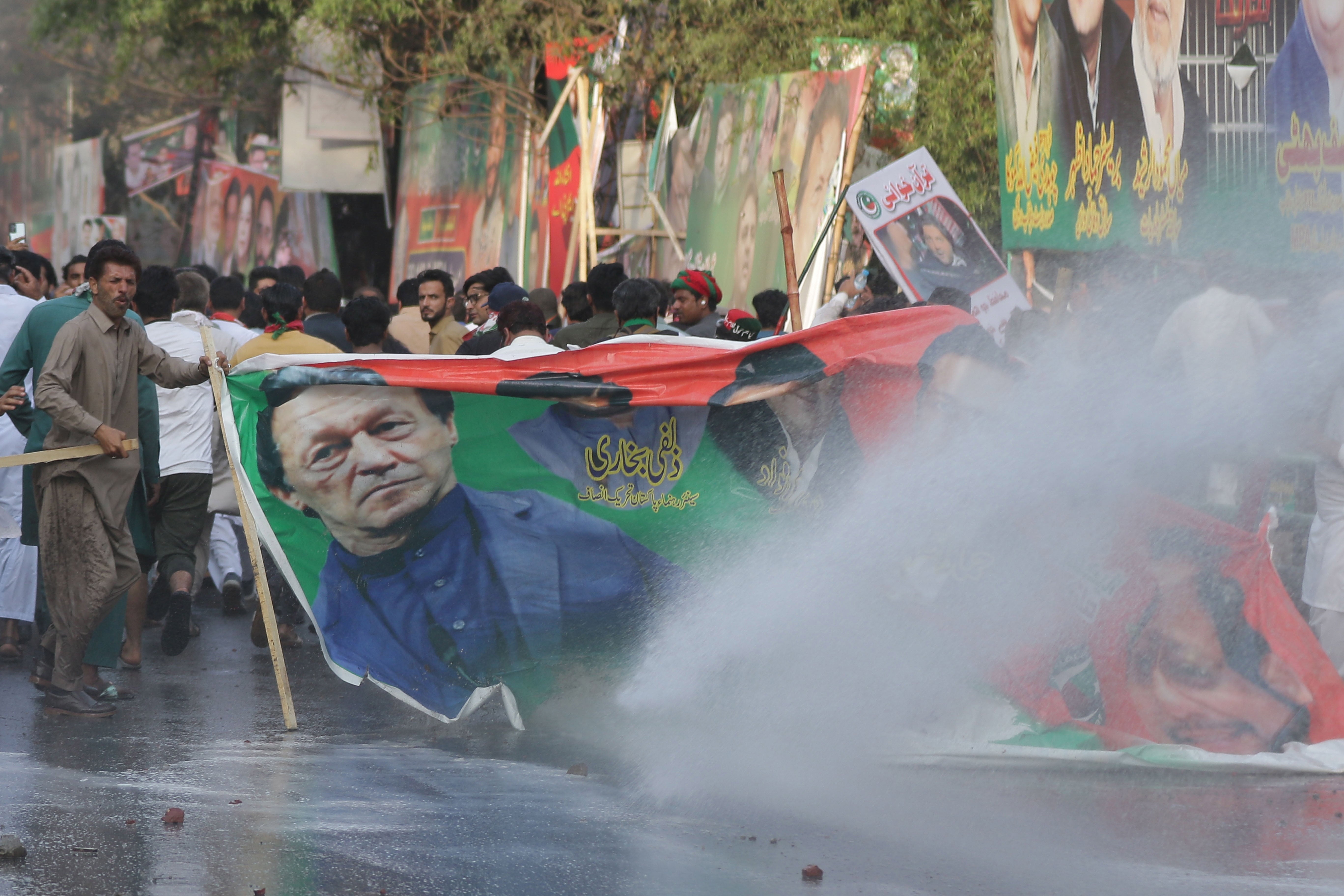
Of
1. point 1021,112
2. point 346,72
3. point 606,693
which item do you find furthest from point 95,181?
point 606,693

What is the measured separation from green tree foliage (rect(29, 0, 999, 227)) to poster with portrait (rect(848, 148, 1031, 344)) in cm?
242

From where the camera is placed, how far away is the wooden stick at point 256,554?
6.27 meters

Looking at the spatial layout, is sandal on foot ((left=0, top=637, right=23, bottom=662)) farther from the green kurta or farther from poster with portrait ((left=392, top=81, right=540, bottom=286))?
poster with portrait ((left=392, top=81, right=540, bottom=286))

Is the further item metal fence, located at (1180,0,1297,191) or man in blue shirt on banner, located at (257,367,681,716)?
metal fence, located at (1180,0,1297,191)

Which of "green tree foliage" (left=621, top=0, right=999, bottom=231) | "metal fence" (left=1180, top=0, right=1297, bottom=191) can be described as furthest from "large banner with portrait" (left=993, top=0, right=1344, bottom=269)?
"green tree foliage" (left=621, top=0, right=999, bottom=231)

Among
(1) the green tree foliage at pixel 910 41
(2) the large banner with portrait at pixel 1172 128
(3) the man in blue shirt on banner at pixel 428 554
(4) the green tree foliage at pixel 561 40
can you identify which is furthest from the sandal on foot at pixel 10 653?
(4) the green tree foliage at pixel 561 40

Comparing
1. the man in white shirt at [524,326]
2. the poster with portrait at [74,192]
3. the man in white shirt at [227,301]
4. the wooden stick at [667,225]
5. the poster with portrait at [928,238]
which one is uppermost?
the poster with portrait at [74,192]

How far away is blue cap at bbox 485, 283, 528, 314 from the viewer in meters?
9.27

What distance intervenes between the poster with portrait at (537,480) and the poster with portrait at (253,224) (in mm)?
19325

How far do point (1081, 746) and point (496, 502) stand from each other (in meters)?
2.38

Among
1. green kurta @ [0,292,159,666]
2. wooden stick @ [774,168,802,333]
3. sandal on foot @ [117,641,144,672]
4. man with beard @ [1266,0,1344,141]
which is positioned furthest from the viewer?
sandal on foot @ [117,641,144,672]

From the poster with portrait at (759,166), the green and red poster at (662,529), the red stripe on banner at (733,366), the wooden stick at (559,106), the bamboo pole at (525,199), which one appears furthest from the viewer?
the bamboo pole at (525,199)

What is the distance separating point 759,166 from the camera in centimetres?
1234

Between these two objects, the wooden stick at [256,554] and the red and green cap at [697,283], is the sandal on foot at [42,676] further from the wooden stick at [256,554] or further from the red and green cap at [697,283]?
the red and green cap at [697,283]
